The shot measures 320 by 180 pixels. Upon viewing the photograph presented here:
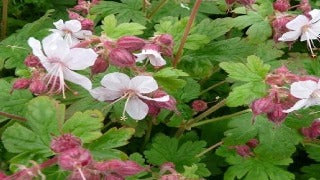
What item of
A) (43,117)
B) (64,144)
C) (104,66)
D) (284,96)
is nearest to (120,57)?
(104,66)

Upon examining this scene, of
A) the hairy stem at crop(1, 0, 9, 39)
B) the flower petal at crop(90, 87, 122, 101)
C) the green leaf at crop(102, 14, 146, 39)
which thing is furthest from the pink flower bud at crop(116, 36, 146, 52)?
the hairy stem at crop(1, 0, 9, 39)

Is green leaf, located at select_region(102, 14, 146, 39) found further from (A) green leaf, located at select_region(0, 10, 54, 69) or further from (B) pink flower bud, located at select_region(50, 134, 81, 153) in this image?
(B) pink flower bud, located at select_region(50, 134, 81, 153)

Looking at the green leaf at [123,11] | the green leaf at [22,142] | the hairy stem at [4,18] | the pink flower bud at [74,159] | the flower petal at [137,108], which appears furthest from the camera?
the hairy stem at [4,18]

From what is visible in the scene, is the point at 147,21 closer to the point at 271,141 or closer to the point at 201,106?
the point at 201,106

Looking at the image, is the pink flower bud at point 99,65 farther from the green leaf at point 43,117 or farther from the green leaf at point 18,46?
the green leaf at point 18,46

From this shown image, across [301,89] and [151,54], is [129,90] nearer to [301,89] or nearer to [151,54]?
[151,54]

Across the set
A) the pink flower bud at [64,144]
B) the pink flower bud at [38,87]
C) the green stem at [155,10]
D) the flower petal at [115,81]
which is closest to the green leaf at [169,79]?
the flower petal at [115,81]

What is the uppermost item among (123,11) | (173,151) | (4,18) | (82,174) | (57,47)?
(57,47)
